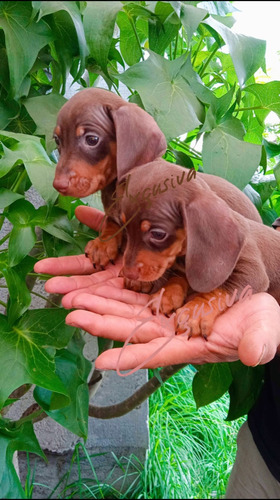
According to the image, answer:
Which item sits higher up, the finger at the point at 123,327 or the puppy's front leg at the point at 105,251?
the finger at the point at 123,327

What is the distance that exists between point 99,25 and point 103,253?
368mm

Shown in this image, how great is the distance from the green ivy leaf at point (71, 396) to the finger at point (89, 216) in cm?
31

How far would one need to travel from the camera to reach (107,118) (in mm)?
799

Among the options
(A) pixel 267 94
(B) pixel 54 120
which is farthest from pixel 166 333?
(A) pixel 267 94

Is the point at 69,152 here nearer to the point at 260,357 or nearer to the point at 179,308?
the point at 179,308

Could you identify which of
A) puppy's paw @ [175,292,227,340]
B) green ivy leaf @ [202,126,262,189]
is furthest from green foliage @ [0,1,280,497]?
puppy's paw @ [175,292,227,340]

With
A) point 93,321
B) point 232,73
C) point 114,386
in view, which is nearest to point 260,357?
point 93,321

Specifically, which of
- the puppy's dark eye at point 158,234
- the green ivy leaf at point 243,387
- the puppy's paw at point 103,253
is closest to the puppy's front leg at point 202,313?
the puppy's dark eye at point 158,234

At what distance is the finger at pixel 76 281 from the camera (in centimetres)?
79

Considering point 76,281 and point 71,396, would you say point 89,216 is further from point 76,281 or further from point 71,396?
point 71,396

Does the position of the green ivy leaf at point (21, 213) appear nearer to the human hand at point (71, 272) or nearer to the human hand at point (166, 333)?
the human hand at point (71, 272)

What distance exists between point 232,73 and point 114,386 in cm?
149

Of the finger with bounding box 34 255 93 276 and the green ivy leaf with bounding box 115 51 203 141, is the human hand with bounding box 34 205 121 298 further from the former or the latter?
the green ivy leaf with bounding box 115 51 203 141

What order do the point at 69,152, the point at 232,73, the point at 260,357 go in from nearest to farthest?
the point at 260,357
the point at 69,152
the point at 232,73
